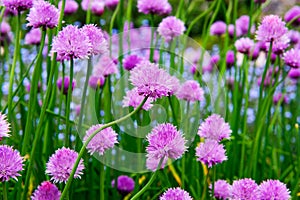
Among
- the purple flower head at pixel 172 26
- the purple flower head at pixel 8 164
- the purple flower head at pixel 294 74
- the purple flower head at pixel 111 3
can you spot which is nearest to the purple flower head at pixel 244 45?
the purple flower head at pixel 172 26

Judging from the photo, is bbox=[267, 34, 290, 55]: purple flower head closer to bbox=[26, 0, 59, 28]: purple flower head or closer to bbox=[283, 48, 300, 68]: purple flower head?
bbox=[283, 48, 300, 68]: purple flower head

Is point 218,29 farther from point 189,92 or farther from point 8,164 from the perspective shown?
point 8,164

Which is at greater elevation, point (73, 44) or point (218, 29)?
point (218, 29)

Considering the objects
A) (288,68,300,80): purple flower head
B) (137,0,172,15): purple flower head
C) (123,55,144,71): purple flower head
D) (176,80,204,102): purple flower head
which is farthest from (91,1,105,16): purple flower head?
(288,68,300,80): purple flower head

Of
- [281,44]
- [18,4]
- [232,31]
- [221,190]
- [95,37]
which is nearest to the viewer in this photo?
[95,37]

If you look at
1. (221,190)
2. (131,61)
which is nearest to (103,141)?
(221,190)

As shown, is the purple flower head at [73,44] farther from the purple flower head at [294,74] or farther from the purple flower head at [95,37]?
the purple flower head at [294,74]

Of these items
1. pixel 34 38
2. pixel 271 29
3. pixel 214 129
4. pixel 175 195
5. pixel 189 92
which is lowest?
pixel 175 195
